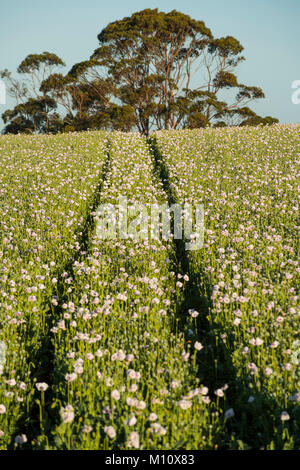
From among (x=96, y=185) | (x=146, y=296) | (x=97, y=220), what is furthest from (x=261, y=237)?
(x=96, y=185)

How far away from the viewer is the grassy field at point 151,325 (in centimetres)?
321

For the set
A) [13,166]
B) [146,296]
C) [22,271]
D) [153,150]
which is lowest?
[146,296]

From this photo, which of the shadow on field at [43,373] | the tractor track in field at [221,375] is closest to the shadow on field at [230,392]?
the tractor track in field at [221,375]

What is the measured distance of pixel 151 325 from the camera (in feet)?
14.5

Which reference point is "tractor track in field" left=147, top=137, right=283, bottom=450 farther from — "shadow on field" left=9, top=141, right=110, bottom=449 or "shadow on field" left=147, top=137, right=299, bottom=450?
"shadow on field" left=9, top=141, right=110, bottom=449

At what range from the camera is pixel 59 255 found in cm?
669

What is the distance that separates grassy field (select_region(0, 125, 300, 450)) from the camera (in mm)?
3211

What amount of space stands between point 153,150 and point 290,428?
14.8 meters

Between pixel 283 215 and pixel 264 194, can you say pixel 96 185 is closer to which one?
pixel 264 194

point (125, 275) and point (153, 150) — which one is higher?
point (153, 150)

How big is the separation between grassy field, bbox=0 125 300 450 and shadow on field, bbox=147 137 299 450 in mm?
15

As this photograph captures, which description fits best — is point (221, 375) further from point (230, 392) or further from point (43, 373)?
point (43, 373)

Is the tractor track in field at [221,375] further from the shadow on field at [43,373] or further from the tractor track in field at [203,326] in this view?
the shadow on field at [43,373]

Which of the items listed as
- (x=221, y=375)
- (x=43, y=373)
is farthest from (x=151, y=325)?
→ (x=43, y=373)
